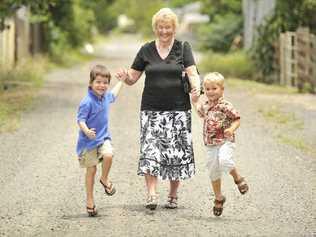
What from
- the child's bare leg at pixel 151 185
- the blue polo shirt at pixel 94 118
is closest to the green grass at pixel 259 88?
the child's bare leg at pixel 151 185

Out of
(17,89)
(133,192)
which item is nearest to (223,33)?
(17,89)

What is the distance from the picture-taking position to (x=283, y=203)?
28.7ft

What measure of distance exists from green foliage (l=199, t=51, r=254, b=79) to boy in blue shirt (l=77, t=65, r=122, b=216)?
66.2 feet

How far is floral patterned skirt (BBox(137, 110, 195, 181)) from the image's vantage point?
8438 millimetres

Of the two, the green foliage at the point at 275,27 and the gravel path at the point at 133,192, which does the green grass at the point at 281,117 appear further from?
the green foliage at the point at 275,27

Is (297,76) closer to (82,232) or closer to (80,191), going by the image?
(80,191)

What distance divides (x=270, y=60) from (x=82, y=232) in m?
19.6

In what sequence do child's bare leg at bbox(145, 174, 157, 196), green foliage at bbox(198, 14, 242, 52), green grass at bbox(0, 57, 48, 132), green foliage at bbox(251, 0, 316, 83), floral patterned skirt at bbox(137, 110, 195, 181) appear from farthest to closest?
green foliage at bbox(198, 14, 242, 52) < green foliage at bbox(251, 0, 316, 83) < green grass at bbox(0, 57, 48, 132) < floral patterned skirt at bbox(137, 110, 195, 181) < child's bare leg at bbox(145, 174, 157, 196)

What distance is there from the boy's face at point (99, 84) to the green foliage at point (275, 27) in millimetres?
18085

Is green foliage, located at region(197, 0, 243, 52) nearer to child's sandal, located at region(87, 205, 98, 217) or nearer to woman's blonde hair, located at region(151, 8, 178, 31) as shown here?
woman's blonde hair, located at region(151, 8, 178, 31)

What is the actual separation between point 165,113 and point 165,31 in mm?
781

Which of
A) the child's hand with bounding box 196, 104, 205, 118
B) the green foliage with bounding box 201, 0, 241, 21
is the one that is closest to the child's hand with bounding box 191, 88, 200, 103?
the child's hand with bounding box 196, 104, 205, 118

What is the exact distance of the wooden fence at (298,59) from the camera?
22.9 m

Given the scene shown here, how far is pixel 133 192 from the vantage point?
30.7 ft
